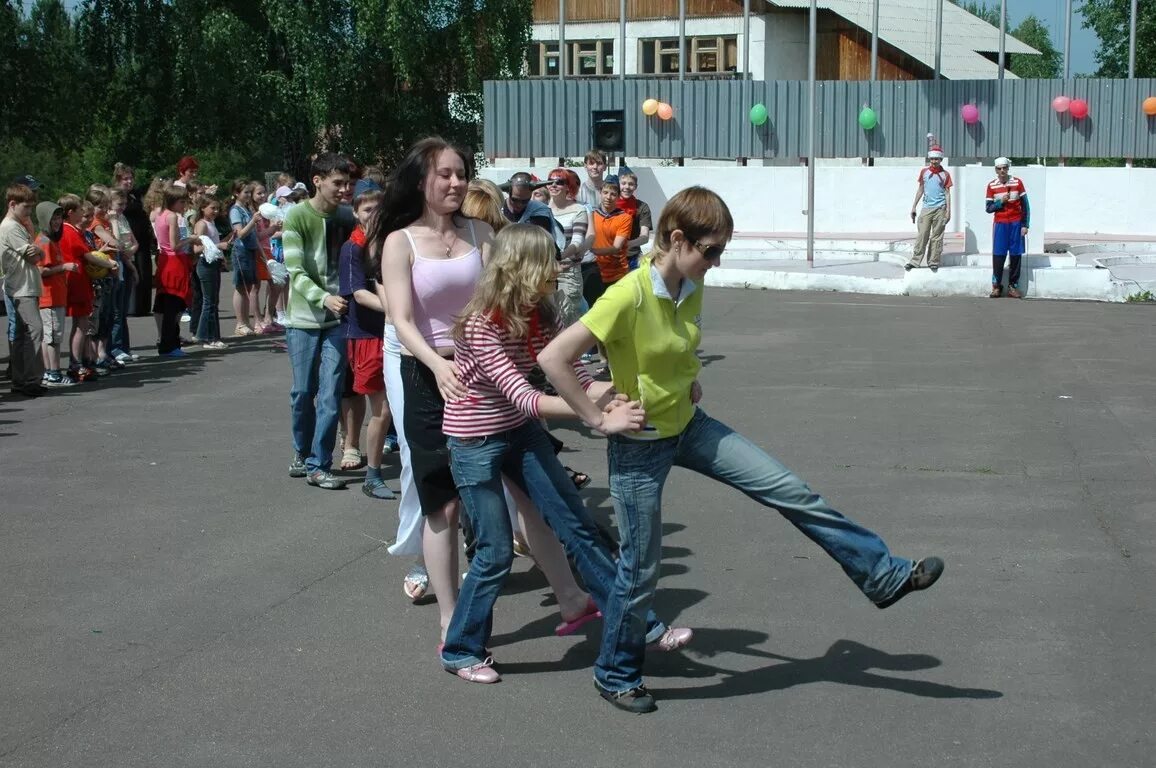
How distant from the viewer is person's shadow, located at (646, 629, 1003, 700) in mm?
4793

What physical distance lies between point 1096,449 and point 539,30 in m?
46.0

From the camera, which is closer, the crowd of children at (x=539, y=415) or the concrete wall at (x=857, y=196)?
the crowd of children at (x=539, y=415)

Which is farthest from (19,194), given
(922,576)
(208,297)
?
(922,576)

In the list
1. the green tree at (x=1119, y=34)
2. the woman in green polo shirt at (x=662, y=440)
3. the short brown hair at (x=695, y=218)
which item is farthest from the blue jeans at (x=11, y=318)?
the green tree at (x=1119, y=34)

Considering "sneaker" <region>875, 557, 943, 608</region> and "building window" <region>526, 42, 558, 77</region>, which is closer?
"sneaker" <region>875, 557, 943, 608</region>

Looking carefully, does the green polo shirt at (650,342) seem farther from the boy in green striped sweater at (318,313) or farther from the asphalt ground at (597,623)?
the boy in green striped sweater at (318,313)

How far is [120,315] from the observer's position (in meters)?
13.1

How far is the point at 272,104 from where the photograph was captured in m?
33.5

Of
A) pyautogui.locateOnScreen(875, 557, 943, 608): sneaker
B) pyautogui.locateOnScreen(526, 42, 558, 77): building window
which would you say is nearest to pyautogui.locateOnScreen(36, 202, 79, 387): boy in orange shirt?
pyautogui.locateOnScreen(875, 557, 943, 608): sneaker

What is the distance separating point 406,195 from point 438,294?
17.0 inches

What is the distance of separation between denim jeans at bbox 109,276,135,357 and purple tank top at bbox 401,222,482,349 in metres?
8.41

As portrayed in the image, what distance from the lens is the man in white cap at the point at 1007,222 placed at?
18469mm

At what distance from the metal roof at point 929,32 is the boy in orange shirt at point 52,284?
38711mm

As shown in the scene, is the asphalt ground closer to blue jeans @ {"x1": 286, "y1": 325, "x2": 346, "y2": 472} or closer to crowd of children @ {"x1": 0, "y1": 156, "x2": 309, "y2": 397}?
blue jeans @ {"x1": 286, "y1": 325, "x2": 346, "y2": 472}
